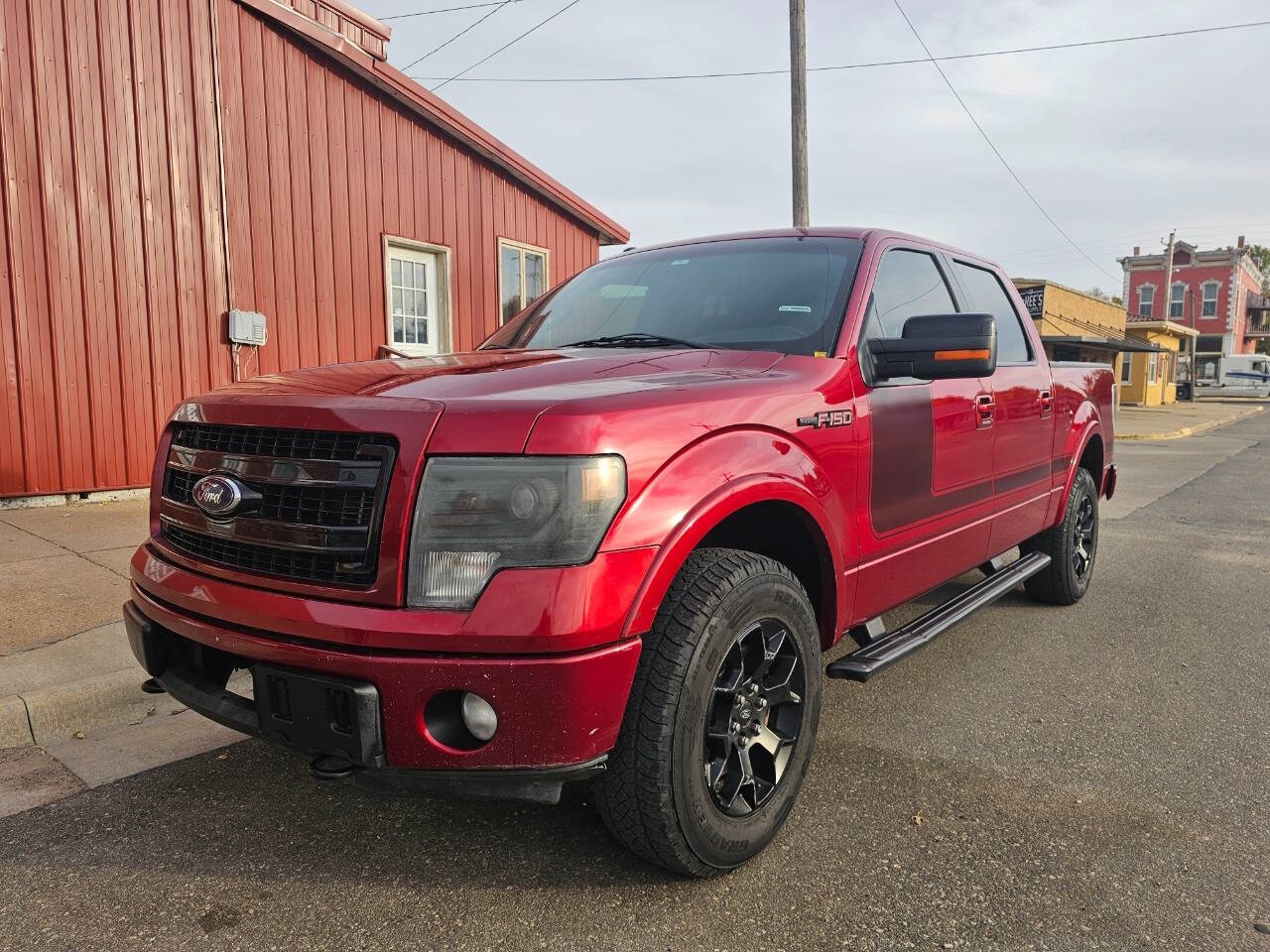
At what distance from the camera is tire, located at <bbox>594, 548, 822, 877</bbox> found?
81.1 inches

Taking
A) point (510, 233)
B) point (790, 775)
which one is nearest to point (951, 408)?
point (790, 775)

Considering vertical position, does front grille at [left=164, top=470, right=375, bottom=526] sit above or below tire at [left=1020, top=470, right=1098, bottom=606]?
above

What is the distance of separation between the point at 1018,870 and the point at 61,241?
752 centimetres

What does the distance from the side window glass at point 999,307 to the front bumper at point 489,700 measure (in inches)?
111

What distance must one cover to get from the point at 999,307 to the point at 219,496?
368 centimetres

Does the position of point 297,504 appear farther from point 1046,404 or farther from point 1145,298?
point 1145,298

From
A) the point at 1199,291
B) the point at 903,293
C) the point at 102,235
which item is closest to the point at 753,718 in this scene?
the point at 903,293

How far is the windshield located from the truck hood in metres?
0.22

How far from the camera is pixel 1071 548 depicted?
4922 mm

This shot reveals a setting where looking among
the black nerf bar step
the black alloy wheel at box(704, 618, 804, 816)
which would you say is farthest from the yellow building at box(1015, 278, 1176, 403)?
the black alloy wheel at box(704, 618, 804, 816)

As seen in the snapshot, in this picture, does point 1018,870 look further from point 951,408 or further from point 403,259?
point 403,259

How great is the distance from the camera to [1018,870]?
2.37 meters

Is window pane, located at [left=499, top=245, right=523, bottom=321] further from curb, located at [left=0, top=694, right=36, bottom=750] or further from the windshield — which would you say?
curb, located at [left=0, top=694, right=36, bottom=750]

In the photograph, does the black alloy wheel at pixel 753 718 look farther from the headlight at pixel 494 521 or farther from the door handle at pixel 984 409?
the door handle at pixel 984 409
